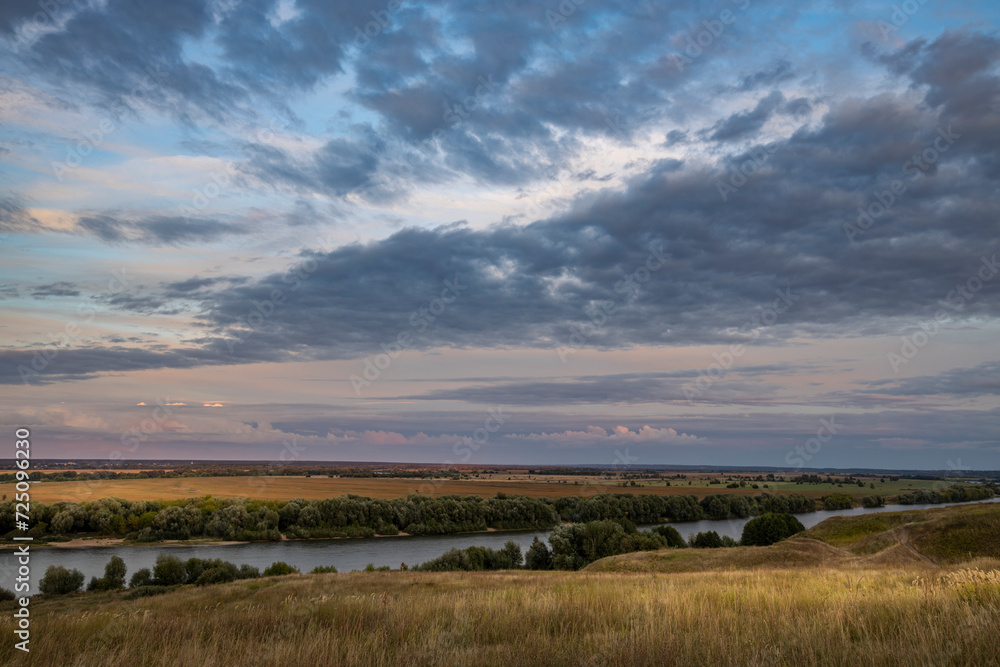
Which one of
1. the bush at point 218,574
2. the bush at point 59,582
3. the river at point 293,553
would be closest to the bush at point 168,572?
the bush at point 218,574

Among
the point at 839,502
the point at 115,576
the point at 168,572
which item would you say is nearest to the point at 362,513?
the point at 168,572

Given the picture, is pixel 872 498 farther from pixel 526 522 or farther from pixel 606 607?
pixel 606 607

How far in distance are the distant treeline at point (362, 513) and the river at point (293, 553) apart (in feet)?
9.74

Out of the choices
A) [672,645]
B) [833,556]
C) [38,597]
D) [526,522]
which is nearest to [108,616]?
[672,645]

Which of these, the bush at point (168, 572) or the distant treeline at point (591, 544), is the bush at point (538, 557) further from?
the bush at point (168, 572)

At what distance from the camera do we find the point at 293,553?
246 ft

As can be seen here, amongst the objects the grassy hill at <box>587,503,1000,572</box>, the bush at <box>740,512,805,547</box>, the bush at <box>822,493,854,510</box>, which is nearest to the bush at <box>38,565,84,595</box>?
the grassy hill at <box>587,503,1000,572</box>

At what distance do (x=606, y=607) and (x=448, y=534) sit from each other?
307ft

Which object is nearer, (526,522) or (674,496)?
(526,522)

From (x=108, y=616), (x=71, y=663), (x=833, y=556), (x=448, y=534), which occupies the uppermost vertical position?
(x=71, y=663)

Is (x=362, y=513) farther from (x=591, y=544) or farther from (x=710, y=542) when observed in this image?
(x=710, y=542)

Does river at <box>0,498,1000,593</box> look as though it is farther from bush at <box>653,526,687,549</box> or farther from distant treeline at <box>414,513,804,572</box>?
bush at <box>653,526,687,549</box>

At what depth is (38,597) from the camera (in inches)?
1687

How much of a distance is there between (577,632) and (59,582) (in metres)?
57.7
